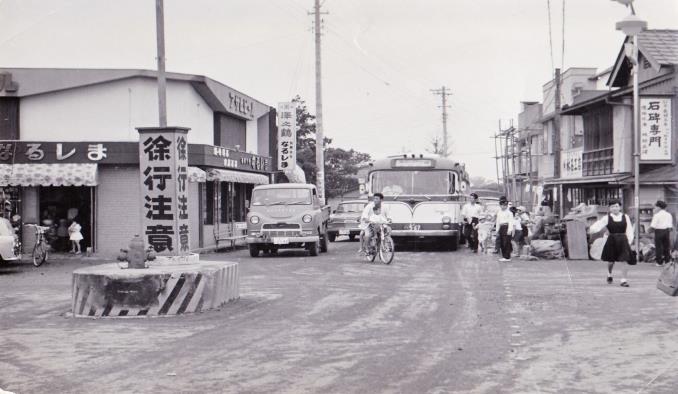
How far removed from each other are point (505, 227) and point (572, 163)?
1727 centimetres

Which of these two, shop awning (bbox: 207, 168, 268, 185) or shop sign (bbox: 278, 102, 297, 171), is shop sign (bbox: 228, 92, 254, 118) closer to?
shop sign (bbox: 278, 102, 297, 171)

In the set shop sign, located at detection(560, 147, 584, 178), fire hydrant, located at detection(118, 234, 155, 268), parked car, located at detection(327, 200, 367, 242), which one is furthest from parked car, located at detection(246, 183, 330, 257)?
shop sign, located at detection(560, 147, 584, 178)

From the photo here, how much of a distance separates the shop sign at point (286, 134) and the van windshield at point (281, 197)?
13.0 meters

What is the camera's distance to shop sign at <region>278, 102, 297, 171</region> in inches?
1512

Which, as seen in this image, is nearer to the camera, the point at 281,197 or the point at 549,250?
the point at 549,250

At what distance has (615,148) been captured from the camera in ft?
106

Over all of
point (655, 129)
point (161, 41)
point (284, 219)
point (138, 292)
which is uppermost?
point (161, 41)

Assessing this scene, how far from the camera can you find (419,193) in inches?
1065

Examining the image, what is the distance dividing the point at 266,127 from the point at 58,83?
1666 cm

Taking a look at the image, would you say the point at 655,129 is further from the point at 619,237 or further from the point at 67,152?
the point at 67,152

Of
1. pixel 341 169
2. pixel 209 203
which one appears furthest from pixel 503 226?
pixel 341 169

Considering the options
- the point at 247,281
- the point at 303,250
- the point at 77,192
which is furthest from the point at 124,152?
the point at 247,281

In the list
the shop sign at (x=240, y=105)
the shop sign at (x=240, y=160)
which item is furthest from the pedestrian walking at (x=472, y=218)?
the shop sign at (x=240, y=105)

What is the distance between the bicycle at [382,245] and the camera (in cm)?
2147
